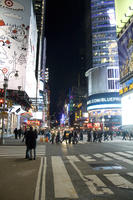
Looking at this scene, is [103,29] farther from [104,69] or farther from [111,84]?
[111,84]

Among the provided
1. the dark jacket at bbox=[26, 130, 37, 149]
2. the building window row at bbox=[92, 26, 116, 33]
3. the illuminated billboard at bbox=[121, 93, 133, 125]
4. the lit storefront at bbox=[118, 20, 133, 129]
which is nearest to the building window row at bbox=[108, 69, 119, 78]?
the building window row at bbox=[92, 26, 116, 33]

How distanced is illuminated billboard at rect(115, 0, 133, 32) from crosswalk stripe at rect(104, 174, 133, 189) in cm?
6997

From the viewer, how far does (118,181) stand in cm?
591

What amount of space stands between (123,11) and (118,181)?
7341 centimetres

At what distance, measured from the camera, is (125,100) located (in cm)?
6662

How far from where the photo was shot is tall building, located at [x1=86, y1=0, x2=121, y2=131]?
365 feet

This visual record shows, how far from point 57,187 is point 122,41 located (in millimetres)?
72462

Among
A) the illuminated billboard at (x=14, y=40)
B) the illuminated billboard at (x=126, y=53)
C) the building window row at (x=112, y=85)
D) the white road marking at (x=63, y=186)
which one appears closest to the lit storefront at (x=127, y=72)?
the illuminated billboard at (x=126, y=53)

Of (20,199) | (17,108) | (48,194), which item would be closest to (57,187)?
(48,194)

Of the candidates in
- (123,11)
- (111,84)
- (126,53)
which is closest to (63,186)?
(126,53)

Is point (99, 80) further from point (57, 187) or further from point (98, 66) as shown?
point (57, 187)

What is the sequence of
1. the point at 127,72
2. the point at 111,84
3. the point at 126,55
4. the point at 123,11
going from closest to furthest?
the point at 127,72 → the point at 126,55 → the point at 123,11 → the point at 111,84

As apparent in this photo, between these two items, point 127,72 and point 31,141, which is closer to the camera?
point 31,141

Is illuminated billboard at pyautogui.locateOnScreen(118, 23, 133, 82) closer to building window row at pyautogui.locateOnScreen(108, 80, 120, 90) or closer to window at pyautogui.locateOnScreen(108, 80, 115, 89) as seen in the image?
building window row at pyautogui.locateOnScreen(108, 80, 120, 90)
